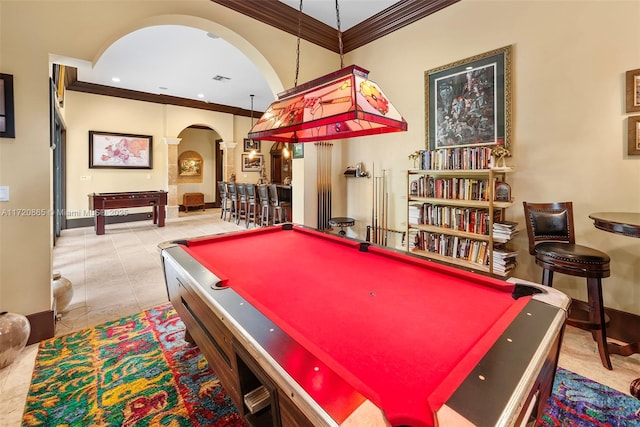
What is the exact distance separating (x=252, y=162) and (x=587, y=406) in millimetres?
9695

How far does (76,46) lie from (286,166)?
8341 mm

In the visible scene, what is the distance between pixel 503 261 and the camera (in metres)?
2.78

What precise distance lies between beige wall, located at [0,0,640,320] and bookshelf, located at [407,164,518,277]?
29cm

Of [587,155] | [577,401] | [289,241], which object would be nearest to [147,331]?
[289,241]

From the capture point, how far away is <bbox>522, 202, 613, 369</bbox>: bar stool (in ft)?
6.63

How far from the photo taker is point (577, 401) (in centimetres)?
168

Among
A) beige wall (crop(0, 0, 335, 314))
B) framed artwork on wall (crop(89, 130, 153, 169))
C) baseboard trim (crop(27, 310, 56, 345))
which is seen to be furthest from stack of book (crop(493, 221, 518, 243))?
framed artwork on wall (crop(89, 130, 153, 169))

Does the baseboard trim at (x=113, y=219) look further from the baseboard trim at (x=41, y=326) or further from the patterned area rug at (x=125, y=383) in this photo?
the patterned area rug at (x=125, y=383)

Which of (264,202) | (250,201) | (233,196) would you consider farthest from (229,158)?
(264,202)

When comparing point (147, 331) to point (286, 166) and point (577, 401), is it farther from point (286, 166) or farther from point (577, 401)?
point (286, 166)

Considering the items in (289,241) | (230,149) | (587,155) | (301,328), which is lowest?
(301,328)

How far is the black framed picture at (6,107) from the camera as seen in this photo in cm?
212

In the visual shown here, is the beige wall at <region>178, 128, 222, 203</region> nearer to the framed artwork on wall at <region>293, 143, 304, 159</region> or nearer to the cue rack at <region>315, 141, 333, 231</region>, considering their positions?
the framed artwork on wall at <region>293, 143, 304, 159</region>

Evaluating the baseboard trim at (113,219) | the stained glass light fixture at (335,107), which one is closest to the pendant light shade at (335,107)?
the stained glass light fixture at (335,107)
